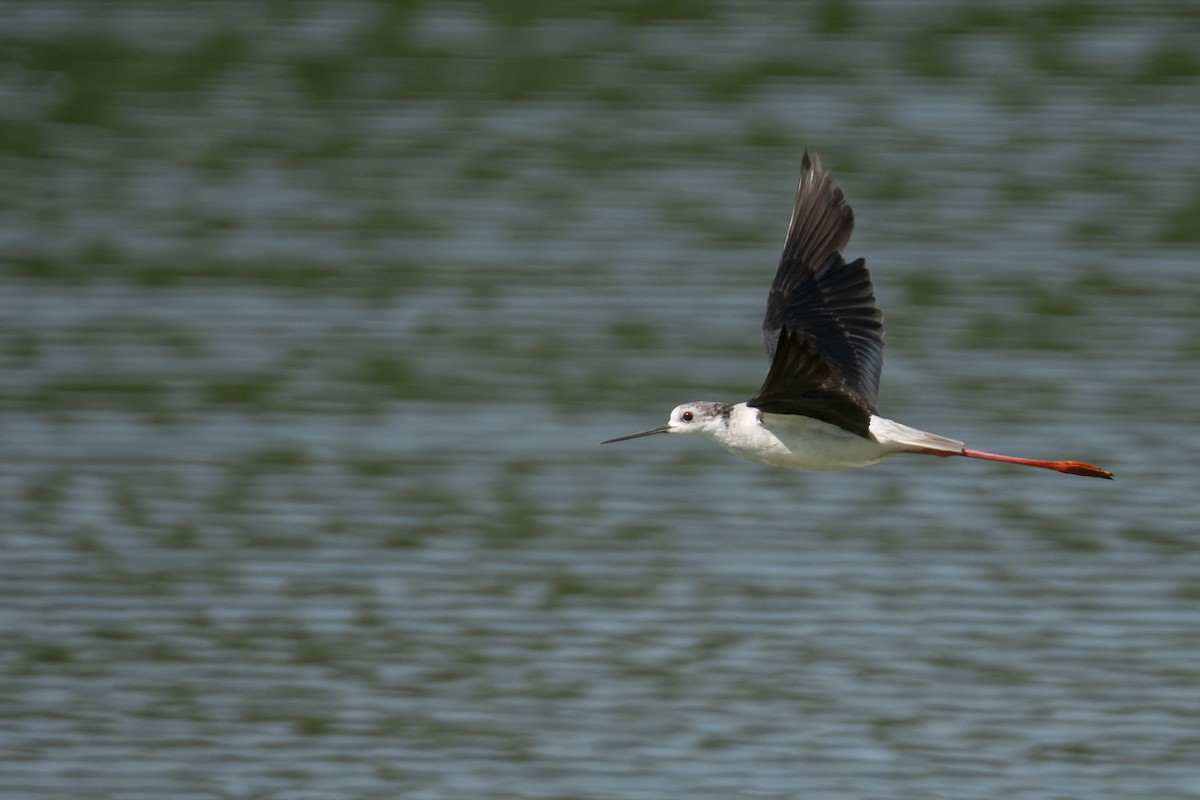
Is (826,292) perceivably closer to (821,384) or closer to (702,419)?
(702,419)

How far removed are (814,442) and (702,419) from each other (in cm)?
47

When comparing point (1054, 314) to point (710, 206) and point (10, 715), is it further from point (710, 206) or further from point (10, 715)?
point (10, 715)

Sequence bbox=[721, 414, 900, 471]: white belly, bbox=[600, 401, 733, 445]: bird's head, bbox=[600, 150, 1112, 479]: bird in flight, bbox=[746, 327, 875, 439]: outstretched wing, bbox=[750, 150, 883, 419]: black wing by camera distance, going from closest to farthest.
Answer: bbox=[746, 327, 875, 439]: outstretched wing
bbox=[600, 150, 1112, 479]: bird in flight
bbox=[721, 414, 900, 471]: white belly
bbox=[600, 401, 733, 445]: bird's head
bbox=[750, 150, 883, 419]: black wing

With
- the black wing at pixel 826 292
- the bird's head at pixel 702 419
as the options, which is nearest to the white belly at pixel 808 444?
the bird's head at pixel 702 419

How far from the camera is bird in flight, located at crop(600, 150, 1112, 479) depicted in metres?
6.32

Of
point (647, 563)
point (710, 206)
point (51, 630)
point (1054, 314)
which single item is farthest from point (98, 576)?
point (1054, 314)

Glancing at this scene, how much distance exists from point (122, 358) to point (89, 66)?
8.46 feet

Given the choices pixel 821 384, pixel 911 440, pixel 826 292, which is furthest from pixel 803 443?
pixel 826 292

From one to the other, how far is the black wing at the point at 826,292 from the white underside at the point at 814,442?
28 centimetres

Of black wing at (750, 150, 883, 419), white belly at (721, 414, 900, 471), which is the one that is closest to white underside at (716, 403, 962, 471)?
white belly at (721, 414, 900, 471)

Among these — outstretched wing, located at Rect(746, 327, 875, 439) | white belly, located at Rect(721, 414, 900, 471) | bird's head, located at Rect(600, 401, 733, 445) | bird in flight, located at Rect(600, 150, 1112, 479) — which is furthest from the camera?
bird's head, located at Rect(600, 401, 733, 445)

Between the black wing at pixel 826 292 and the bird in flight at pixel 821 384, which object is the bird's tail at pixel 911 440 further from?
the black wing at pixel 826 292

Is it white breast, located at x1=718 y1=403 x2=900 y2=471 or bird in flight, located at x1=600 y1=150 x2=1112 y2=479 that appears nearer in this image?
bird in flight, located at x1=600 y1=150 x2=1112 y2=479

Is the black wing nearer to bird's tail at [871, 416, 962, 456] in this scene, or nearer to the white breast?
bird's tail at [871, 416, 962, 456]
